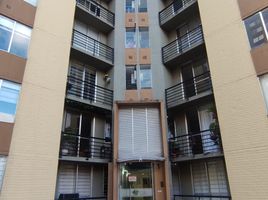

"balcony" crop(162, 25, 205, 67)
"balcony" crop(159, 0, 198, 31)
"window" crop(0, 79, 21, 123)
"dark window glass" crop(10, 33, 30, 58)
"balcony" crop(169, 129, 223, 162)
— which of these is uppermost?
"balcony" crop(159, 0, 198, 31)

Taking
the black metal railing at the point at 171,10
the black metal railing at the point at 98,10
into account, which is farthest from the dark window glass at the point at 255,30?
the black metal railing at the point at 98,10

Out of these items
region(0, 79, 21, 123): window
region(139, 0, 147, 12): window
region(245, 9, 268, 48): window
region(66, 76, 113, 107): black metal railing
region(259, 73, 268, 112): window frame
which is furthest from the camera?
region(139, 0, 147, 12): window

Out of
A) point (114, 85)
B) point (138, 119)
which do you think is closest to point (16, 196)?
point (138, 119)

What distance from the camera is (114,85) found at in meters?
13.2

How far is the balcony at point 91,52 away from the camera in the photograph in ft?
41.8

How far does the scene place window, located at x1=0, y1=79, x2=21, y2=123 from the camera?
346 inches

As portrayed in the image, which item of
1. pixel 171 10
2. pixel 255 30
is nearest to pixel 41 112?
pixel 255 30

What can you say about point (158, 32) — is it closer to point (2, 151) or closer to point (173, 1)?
point (173, 1)

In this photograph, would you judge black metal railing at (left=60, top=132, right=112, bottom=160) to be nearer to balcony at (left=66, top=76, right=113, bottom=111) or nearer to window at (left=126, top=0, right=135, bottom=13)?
balcony at (left=66, top=76, right=113, bottom=111)

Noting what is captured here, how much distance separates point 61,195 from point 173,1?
A: 43.9 ft

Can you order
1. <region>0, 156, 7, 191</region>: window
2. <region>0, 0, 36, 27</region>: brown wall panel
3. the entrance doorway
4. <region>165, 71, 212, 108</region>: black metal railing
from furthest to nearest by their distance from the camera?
1. <region>165, 71, 212, 108</region>: black metal railing
2. the entrance doorway
3. <region>0, 0, 36, 27</region>: brown wall panel
4. <region>0, 156, 7, 191</region>: window

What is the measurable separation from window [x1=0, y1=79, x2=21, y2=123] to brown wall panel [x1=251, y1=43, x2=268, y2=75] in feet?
32.8

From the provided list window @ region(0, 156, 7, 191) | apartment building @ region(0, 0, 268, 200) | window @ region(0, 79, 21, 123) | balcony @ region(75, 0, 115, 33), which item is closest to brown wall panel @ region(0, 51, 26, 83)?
apartment building @ region(0, 0, 268, 200)

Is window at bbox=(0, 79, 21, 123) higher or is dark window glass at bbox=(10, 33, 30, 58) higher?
dark window glass at bbox=(10, 33, 30, 58)
